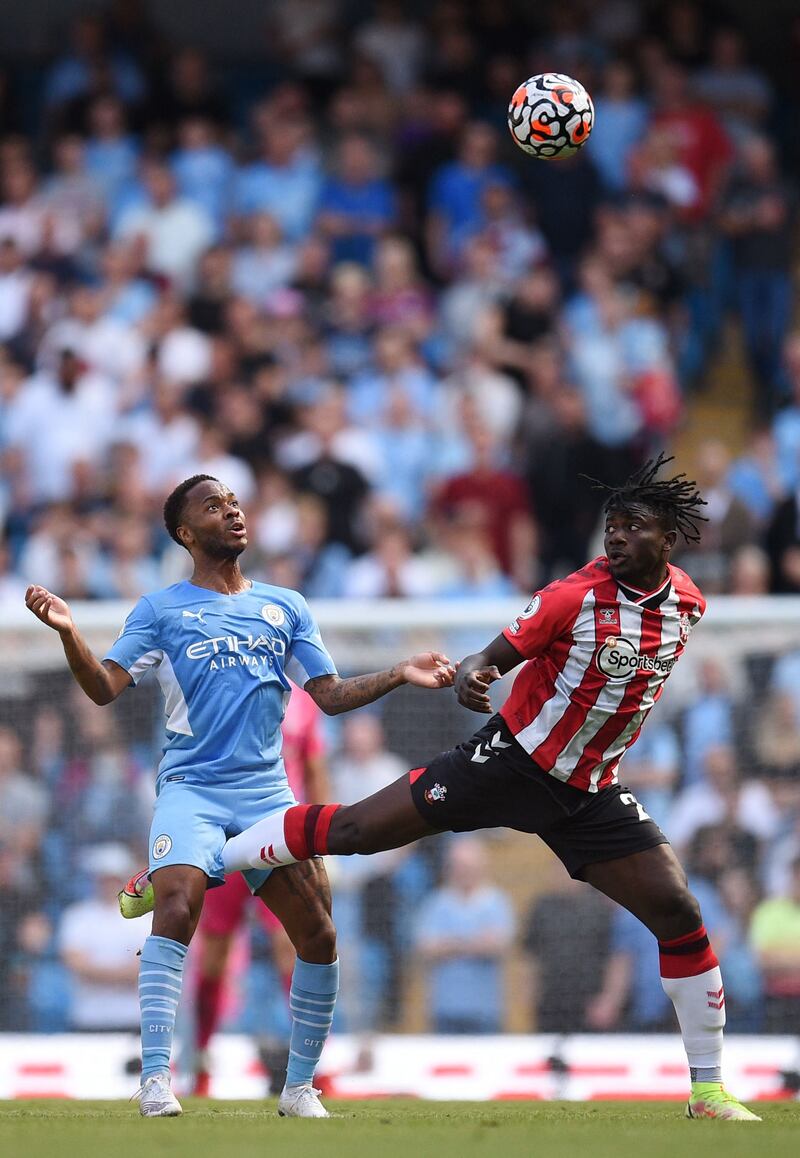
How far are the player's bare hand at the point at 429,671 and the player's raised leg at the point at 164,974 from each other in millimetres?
1088

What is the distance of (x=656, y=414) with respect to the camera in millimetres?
14531

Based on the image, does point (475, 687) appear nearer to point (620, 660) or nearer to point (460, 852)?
point (620, 660)

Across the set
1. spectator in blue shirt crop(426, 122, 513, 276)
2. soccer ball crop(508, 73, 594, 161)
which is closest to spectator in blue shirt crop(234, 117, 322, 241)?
spectator in blue shirt crop(426, 122, 513, 276)

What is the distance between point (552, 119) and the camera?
9656 millimetres

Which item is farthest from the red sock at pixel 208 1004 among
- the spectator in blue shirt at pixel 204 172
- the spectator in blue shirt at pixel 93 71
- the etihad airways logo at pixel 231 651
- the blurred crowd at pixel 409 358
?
the spectator in blue shirt at pixel 93 71

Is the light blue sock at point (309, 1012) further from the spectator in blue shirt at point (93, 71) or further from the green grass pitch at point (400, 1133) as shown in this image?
the spectator in blue shirt at point (93, 71)

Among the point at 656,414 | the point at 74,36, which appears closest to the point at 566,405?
the point at 656,414

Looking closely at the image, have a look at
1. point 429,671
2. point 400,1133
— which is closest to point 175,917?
point 400,1133

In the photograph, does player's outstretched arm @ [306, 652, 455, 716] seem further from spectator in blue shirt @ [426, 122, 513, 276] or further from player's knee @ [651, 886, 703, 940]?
spectator in blue shirt @ [426, 122, 513, 276]

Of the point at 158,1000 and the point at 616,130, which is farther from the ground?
the point at 616,130

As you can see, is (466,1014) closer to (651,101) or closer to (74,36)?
(651,101)

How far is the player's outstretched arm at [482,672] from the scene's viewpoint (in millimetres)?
7191

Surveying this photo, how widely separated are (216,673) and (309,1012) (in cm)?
139

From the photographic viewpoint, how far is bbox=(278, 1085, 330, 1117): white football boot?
7.67 metres
